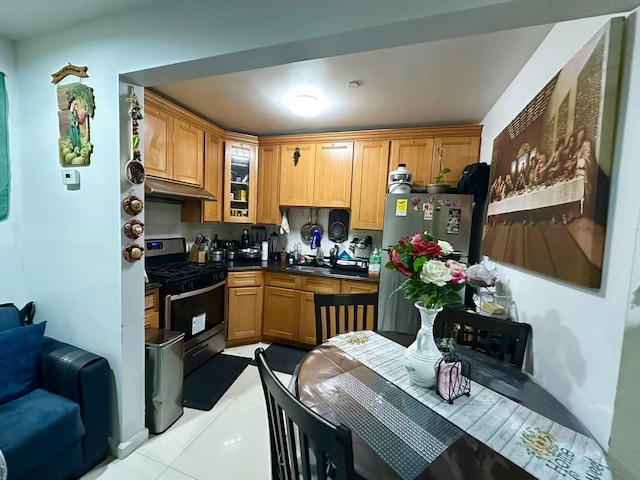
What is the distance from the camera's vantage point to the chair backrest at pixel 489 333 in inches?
54.9

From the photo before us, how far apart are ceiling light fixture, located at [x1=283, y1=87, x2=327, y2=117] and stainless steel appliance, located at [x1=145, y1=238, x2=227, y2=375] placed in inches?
68.2

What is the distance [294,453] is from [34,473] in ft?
4.64

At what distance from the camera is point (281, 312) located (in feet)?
9.93

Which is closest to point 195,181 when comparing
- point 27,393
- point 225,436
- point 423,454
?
point 27,393

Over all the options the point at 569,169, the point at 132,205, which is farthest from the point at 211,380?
the point at 569,169

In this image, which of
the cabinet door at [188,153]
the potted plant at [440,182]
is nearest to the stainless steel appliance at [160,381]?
the cabinet door at [188,153]

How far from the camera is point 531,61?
165cm

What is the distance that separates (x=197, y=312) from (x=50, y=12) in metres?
2.18

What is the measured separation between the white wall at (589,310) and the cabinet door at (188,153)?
2765 millimetres

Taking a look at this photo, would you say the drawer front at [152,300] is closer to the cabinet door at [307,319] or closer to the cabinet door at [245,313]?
the cabinet door at [245,313]

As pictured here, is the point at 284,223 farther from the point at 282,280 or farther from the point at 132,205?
the point at 132,205

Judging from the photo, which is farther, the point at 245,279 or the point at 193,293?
the point at 245,279

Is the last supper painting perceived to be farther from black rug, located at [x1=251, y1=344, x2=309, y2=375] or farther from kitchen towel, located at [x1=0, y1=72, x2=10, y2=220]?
kitchen towel, located at [x1=0, y1=72, x2=10, y2=220]

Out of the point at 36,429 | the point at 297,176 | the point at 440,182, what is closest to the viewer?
the point at 36,429
